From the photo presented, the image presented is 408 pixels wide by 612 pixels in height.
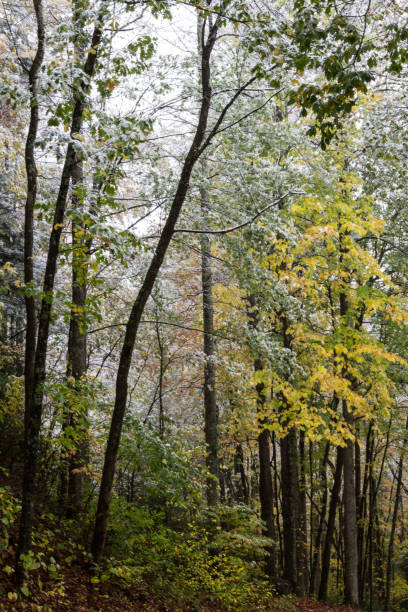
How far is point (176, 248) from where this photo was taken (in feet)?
33.0

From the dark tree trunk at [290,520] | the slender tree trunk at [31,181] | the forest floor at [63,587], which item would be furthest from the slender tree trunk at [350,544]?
the slender tree trunk at [31,181]

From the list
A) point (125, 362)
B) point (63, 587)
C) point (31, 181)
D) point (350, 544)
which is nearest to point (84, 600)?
point (63, 587)

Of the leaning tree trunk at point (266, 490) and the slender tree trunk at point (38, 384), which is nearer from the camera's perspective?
the slender tree trunk at point (38, 384)

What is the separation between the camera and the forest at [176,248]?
488cm

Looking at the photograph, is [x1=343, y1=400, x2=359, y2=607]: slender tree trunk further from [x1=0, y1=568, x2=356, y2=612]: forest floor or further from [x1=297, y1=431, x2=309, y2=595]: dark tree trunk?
[x1=0, y1=568, x2=356, y2=612]: forest floor

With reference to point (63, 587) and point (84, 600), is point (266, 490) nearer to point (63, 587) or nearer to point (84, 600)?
point (84, 600)

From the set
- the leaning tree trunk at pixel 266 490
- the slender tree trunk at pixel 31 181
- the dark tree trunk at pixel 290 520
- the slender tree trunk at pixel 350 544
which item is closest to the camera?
the slender tree trunk at pixel 31 181

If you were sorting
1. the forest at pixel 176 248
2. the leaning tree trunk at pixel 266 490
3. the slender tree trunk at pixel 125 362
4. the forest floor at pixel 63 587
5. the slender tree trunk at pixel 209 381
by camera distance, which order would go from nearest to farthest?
the forest floor at pixel 63 587
the forest at pixel 176 248
the slender tree trunk at pixel 125 362
the slender tree trunk at pixel 209 381
the leaning tree trunk at pixel 266 490

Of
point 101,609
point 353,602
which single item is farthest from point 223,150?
point 353,602

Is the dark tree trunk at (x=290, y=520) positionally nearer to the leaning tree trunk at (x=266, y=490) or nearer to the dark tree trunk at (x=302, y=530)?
the leaning tree trunk at (x=266, y=490)

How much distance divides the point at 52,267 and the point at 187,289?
29.6ft

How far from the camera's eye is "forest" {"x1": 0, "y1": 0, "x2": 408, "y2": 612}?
4883 millimetres

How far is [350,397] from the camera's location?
375 inches

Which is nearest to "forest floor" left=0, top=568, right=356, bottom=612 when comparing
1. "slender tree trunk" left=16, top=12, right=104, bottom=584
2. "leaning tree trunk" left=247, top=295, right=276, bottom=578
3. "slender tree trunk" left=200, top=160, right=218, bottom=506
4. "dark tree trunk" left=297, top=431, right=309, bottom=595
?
"slender tree trunk" left=16, top=12, right=104, bottom=584
